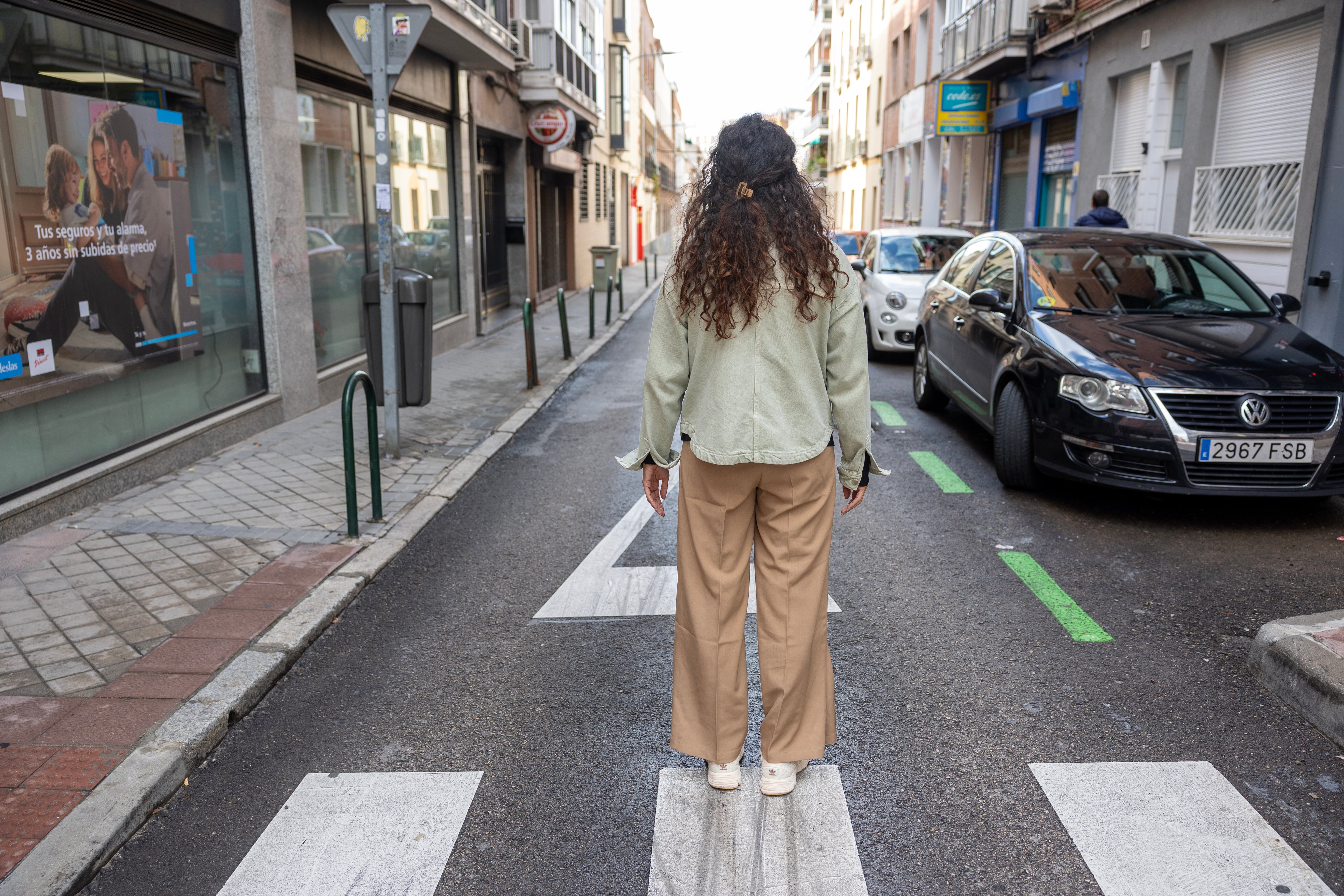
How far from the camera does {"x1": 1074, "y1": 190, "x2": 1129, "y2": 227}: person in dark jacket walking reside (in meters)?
12.3

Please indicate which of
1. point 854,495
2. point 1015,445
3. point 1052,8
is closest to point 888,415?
point 1015,445

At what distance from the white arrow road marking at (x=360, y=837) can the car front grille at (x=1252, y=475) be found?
4244 mm

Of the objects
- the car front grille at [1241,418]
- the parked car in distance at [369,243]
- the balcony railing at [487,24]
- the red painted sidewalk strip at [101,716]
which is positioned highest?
the balcony railing at [487,24]

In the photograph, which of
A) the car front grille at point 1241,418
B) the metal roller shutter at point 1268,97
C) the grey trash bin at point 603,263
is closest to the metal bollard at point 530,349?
the car front grille at point 1241,418

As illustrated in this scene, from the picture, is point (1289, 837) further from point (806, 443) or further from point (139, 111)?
point (139, 111)

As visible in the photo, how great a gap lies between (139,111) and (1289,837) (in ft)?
24.3

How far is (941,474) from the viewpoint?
7398mm

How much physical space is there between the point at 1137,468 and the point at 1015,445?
0.89 meters

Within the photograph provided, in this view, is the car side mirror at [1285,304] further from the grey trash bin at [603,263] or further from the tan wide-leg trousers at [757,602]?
the grey trash bin at [603,263]

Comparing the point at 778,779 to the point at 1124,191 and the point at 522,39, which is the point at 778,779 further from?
the point at 522,39

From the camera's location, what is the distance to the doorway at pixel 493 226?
18234 millimetres

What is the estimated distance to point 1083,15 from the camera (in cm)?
1747

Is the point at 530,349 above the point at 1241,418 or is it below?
below

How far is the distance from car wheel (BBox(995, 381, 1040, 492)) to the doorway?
11874 millimetres
